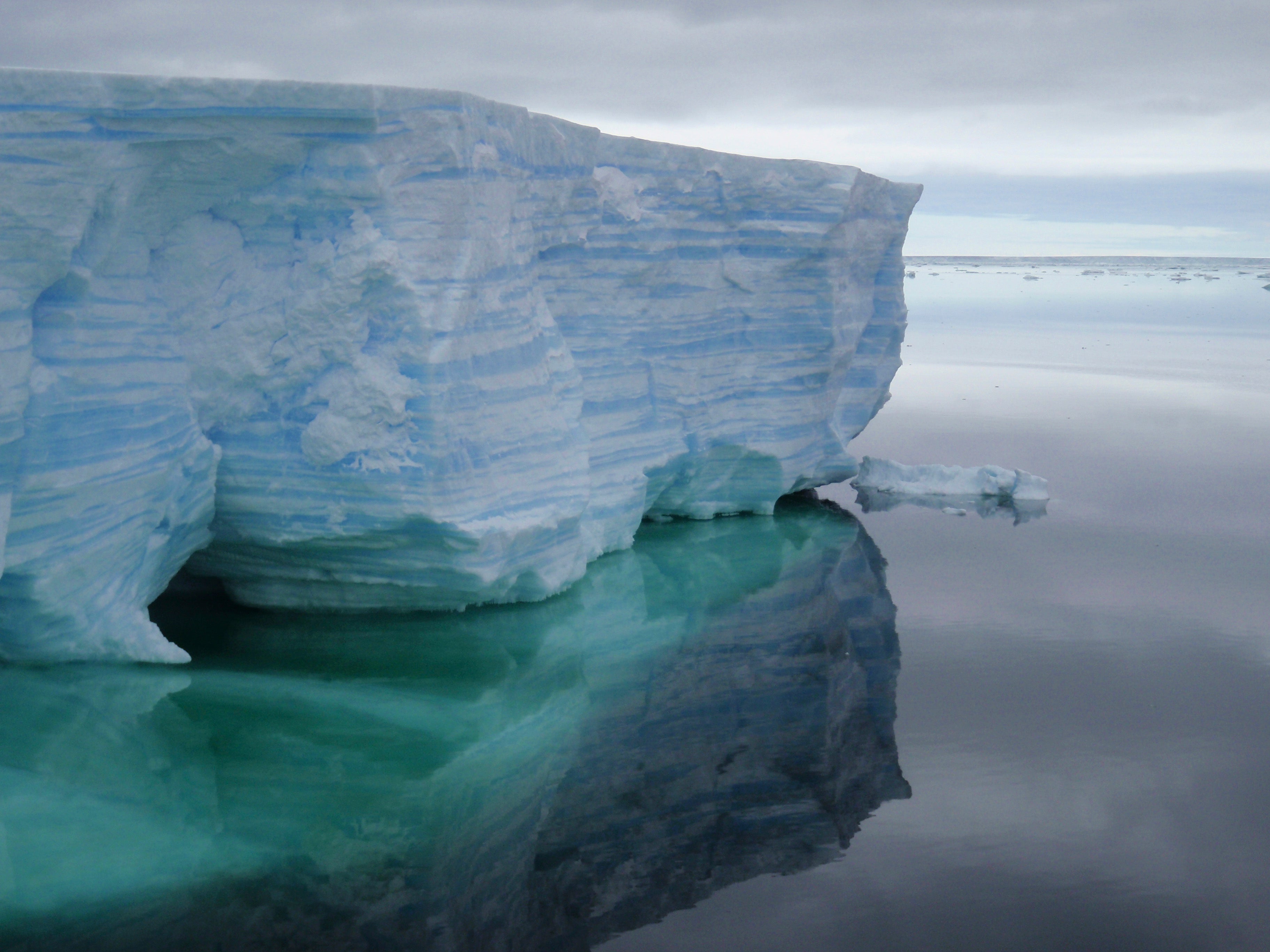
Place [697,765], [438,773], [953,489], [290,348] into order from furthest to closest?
[953,489] → [290,348] → [697,765] → [438,773]

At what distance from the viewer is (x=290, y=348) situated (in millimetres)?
6535

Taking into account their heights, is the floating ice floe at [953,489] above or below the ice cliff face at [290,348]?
below

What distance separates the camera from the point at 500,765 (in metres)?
5.48

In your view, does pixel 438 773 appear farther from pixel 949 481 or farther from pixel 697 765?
pixel 949 481

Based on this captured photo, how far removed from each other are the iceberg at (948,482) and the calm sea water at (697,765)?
59.0 inches

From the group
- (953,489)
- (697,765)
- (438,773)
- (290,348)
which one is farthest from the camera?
(953,489)

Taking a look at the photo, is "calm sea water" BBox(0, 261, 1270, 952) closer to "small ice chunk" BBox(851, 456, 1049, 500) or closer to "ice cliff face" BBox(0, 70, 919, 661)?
"ice cliff face" BBox(0, 70, 919, 661)

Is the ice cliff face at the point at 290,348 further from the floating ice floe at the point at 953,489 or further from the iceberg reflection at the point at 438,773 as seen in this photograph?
the floating ice floe at the point at 953,489

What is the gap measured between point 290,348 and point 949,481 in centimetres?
697

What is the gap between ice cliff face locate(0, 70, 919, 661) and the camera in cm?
555

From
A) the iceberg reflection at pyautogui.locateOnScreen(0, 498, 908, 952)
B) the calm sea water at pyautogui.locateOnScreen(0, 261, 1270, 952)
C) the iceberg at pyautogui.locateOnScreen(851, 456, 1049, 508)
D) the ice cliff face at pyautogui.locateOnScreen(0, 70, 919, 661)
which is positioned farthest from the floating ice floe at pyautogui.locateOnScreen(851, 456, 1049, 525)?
the ice cliff face at pyautogui.locateOnScreen(0, 70, 919, 661)

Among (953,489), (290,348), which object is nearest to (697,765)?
(290,348)

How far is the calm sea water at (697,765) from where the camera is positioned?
432 cm

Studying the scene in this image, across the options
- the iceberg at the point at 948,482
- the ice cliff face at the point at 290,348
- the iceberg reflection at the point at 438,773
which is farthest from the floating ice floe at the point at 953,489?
the ice cliff face at the point at 290,348
